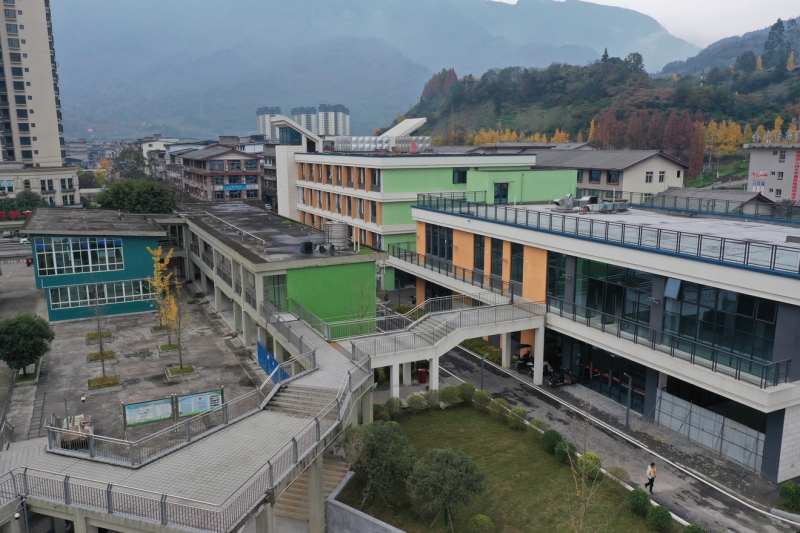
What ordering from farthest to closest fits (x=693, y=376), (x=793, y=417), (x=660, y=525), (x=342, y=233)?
(x=342, y=233)
(x=693, y=376)
(x=793, y=417)
(x=660, y=525)

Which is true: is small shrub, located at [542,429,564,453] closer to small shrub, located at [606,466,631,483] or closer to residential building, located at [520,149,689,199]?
small shrub, located at [606,466,631,483]

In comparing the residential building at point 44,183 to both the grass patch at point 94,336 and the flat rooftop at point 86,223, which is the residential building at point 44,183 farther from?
the grass patch at point 94,336

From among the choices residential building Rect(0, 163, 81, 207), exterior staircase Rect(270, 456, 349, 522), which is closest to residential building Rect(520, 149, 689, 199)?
Answer: exterior staircase Rect(270, 456, 349, 522)

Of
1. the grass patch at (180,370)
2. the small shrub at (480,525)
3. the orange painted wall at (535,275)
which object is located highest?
the orange painted wall at (535,275)

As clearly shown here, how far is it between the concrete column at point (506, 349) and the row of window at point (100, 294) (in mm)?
25045

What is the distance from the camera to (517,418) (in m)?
22.5

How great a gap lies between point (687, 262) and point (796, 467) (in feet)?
23.9

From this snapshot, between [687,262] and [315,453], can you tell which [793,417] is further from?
[315,453]

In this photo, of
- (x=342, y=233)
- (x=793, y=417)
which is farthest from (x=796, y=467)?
(x=342, y=233)

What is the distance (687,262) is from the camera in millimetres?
20750

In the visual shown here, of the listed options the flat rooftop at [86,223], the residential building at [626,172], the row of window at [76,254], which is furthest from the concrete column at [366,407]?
the residential building at [626,172]

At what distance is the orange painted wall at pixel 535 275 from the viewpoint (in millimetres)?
27594

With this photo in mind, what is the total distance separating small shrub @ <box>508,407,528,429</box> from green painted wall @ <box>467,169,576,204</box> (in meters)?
19.4

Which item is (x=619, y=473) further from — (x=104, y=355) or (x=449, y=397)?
(x=104, y=355)
